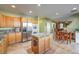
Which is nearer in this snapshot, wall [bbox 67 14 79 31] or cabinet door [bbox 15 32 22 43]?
wall [bbox 67 14 79 31]

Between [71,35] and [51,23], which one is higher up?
[51,23]

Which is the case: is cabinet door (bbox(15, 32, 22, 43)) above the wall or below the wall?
below

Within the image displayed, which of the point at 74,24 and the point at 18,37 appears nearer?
the point at 74,24

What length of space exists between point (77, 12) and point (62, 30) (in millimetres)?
730

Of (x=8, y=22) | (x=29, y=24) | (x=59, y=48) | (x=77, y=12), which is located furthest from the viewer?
(x=8, y=22)

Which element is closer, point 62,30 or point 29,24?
point 62,30

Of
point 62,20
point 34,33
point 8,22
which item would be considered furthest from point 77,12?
point 8,22

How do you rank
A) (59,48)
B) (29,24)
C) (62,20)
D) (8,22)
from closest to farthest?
(62,20), (59,48), (29,24), (8,22)

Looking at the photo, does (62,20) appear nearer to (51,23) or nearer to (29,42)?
(51,23)

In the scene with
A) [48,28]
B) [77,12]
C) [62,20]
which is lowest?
[48,28]

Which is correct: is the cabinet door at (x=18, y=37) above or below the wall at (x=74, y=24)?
below

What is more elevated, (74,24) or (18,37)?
(74,24)

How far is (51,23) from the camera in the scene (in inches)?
129

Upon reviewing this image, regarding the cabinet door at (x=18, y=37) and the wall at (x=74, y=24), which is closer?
the wall at (x=74, y=24)
